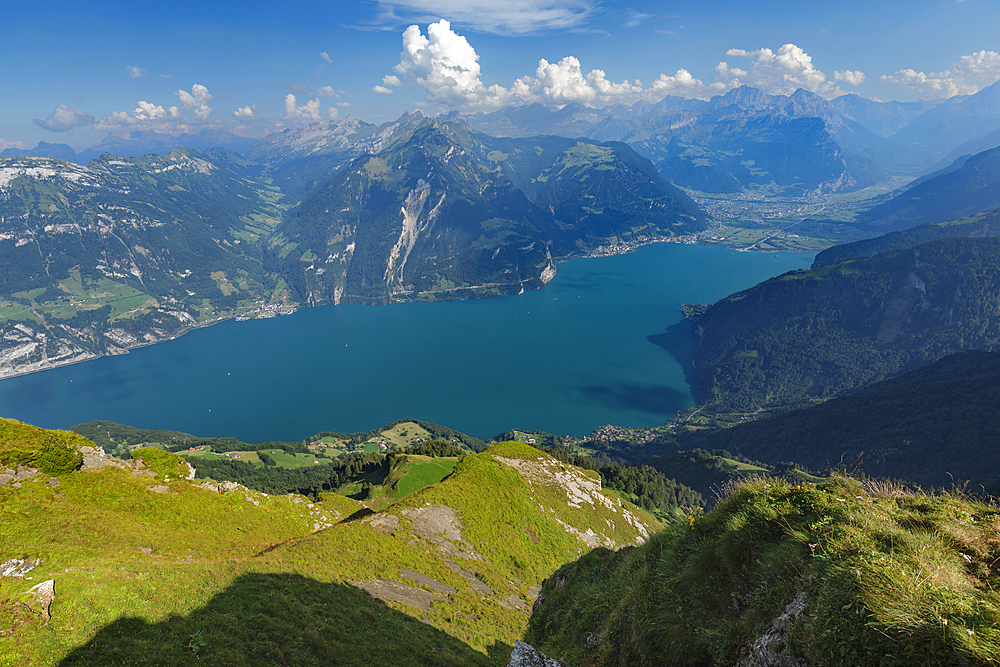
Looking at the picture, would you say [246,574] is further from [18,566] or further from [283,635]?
[18,566]

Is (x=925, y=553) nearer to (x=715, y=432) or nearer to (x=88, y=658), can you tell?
(x=88, y=658)

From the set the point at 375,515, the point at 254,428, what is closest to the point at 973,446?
the point at 375,515

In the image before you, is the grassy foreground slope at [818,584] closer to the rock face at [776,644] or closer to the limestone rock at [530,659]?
the rock face at [776,644]

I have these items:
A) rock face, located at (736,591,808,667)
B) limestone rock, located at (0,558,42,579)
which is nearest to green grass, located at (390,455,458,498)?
limestone rock, located at (0,558,42,579)

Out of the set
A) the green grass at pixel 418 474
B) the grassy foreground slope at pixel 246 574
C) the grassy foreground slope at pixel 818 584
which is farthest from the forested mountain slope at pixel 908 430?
the grassy foreground slope at pixel 818 584

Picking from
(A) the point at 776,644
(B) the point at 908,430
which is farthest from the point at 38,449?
(B) the point at 908,430

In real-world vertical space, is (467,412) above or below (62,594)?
below
